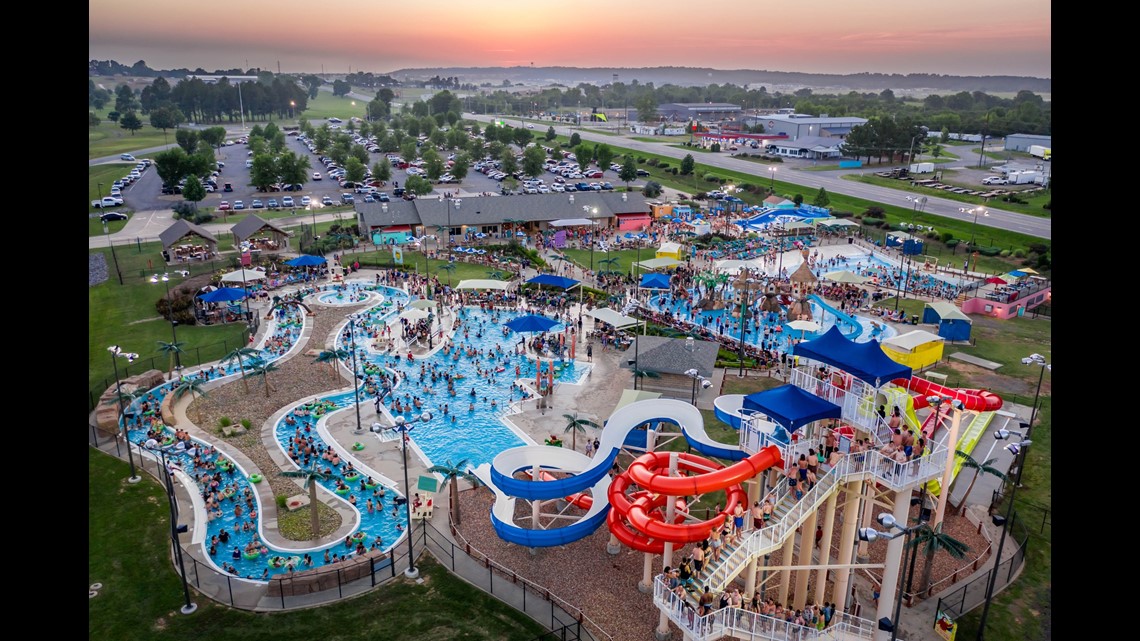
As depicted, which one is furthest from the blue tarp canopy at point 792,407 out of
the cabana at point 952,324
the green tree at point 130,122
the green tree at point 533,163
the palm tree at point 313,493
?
the green tree at point 130,122

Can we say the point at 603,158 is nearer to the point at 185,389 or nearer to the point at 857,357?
the point at 185,389

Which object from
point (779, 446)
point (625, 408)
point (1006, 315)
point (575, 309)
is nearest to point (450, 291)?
point (575, 309)

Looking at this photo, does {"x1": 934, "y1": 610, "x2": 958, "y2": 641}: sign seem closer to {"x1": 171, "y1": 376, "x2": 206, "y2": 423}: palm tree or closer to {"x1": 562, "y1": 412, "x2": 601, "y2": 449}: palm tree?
{"x1": 562, "y1": 412, "x2": 601, "y2": 449}: palm tree

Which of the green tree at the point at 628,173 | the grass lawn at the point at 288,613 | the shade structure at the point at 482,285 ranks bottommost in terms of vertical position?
the grass lawn at the point at 288,613

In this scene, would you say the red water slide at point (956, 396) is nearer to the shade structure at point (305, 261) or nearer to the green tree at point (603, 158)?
the shade structure at point (305, 261)

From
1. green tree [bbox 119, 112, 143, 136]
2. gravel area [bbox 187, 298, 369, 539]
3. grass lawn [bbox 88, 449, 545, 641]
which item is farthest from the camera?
green tree [bbox 119, 112, 143, 136]

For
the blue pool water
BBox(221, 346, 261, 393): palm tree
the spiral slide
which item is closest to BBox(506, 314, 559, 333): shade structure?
the blue pool water

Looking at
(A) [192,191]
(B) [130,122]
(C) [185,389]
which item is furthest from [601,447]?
(B) [130,122]
